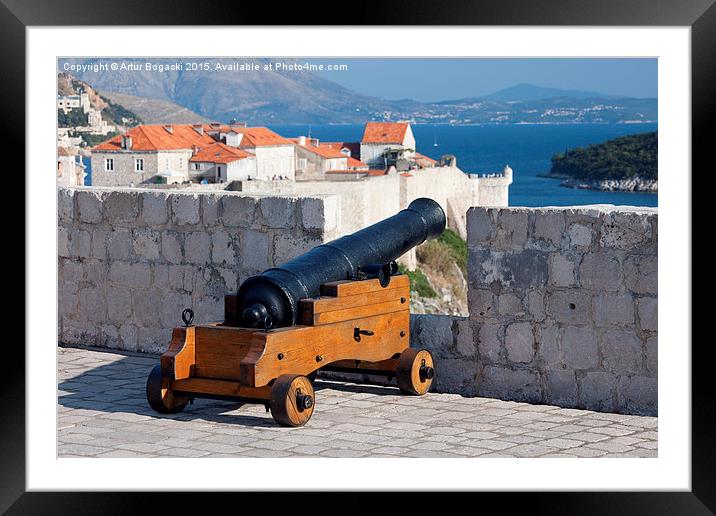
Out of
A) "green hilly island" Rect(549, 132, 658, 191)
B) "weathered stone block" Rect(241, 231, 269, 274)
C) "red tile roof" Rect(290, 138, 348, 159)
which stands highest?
"red tile roof" Rect(290, 138, 348, 159)

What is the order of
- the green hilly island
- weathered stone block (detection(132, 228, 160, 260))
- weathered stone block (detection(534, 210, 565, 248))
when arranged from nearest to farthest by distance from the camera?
1. weathered stone block (detection(534, 210, 565, 248))
2. weathered stone block (detection(132, 228, 160, 260))
3. the green hilly island

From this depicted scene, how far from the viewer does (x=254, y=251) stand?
25.0 feet

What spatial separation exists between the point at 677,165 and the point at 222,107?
7431 cm

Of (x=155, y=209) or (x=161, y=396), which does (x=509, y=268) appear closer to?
(x=161, y=396)

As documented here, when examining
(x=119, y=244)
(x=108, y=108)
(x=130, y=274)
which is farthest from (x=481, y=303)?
(x=108, y=108)

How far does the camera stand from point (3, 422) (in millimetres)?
4582

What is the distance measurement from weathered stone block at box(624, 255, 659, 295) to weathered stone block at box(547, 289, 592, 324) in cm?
28

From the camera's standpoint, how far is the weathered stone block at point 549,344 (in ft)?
21.9

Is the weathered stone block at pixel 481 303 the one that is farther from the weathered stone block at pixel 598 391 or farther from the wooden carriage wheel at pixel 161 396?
the wooden carriage wheel at pixel 161 396

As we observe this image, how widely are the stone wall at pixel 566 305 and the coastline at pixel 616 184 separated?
142 feet

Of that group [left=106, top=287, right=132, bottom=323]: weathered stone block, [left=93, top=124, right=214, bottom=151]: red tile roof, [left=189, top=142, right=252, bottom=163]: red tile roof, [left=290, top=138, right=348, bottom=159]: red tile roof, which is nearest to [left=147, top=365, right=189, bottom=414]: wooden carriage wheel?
[left=106, top=287, right=132, bottom=323]: weathered stone block

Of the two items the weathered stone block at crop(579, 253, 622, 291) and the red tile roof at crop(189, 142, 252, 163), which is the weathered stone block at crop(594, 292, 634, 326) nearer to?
the weathered stone block at crop(579, 253, 622, 291)

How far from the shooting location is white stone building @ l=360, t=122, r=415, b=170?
76.2 meters

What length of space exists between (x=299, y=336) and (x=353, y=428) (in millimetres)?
587
